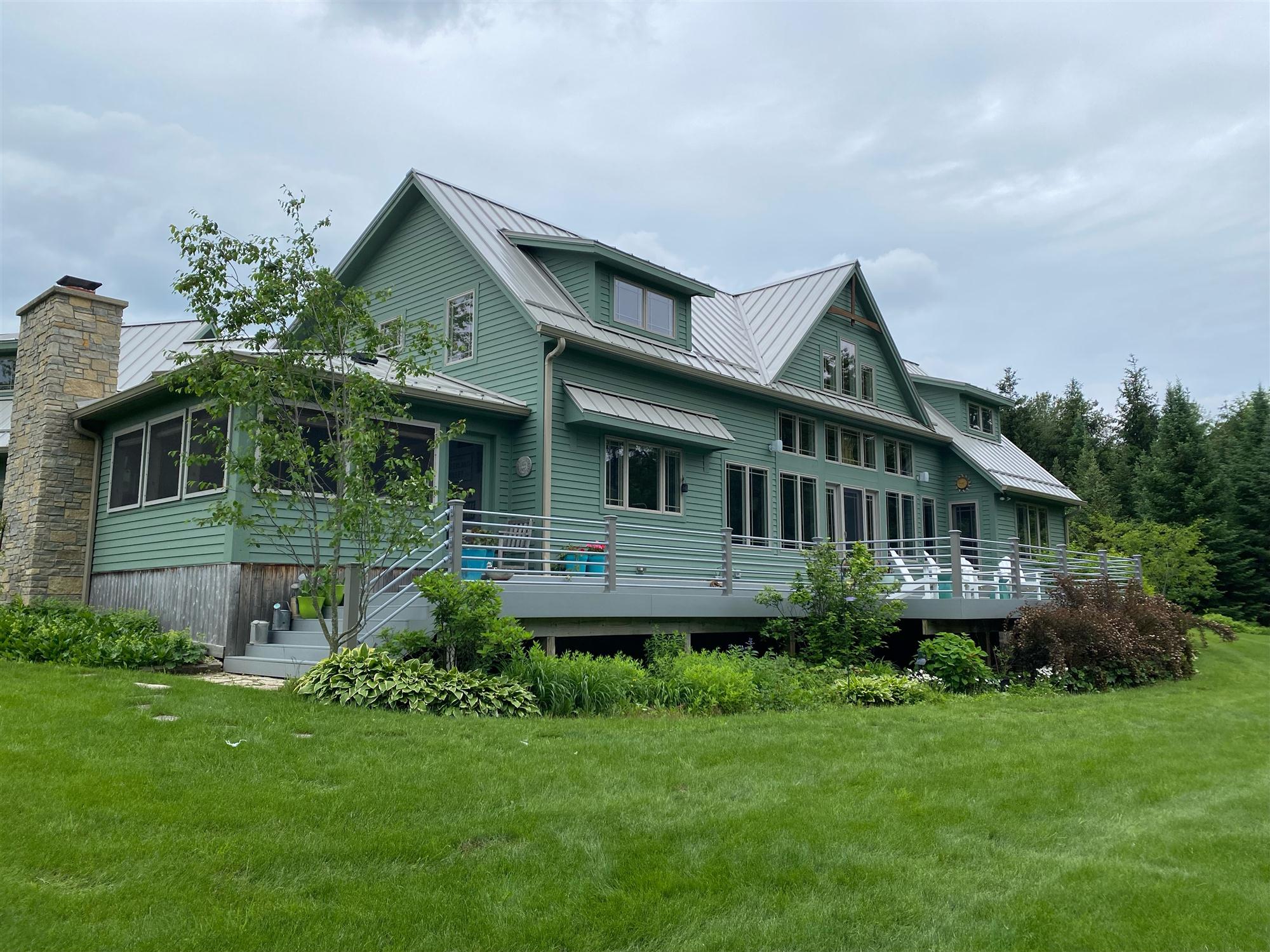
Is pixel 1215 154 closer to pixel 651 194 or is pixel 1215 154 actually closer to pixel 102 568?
pixel 651 194

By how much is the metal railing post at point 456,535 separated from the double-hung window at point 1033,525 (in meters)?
20.6

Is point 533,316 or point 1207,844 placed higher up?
point 533,316

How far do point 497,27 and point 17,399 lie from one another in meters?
9.76

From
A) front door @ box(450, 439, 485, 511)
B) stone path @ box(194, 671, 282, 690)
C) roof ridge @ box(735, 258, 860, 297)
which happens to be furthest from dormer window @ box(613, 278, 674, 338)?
stone path @ box(194, 671, 282, 690)

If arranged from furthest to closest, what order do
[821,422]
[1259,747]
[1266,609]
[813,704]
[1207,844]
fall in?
1. [1266,609]
2. [821,422]
3. [813,704]
4. [1259,747]
5. [1207,844]

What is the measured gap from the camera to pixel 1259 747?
31.5 ft

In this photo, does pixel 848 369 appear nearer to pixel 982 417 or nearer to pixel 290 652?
pixel 982 417

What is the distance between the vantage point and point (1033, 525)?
2845 centimetres

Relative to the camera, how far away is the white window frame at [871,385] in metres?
23.1

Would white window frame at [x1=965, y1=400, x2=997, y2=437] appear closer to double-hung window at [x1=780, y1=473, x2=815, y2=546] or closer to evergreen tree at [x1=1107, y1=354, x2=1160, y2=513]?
double-hung window at [x1=780, y1=473, x2=815, y2=546]

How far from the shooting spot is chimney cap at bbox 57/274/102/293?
49.0ft

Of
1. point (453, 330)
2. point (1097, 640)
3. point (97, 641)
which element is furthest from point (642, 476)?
point (97, 641)

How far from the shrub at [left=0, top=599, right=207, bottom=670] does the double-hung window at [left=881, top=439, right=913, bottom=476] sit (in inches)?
652

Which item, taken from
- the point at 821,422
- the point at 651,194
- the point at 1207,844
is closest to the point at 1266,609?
the point at 821,422
